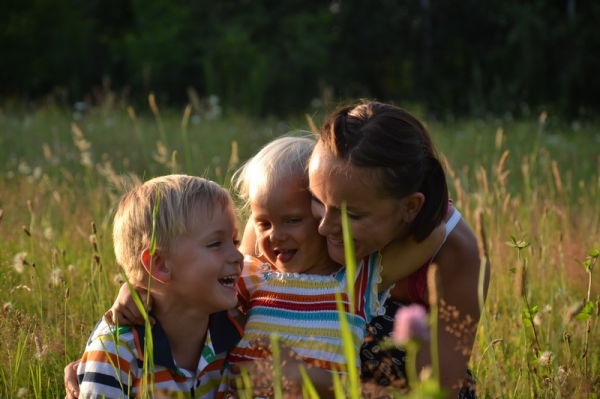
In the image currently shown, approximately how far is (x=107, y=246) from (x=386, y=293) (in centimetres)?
172

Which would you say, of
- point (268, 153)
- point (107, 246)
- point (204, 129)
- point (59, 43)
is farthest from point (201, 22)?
point (268, 153)

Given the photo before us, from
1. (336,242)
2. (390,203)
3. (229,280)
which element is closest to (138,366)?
(229,280)

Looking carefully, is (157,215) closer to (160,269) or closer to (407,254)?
(160,269)

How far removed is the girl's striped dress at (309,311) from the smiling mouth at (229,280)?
0.56ft

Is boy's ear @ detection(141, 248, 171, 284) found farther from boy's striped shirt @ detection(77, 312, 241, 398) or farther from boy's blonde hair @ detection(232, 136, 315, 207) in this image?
boy's blonde hair @ detection(232, 136, 315, 207)

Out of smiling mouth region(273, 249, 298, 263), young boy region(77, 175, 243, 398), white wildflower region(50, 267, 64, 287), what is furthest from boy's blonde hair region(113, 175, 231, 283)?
white wildflower region(50, 267, 64, 287)

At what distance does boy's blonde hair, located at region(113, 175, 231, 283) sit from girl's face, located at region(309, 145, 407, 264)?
0.32 meters

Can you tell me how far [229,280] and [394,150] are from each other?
62 centimetres

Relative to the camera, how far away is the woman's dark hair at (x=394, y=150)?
2.15 meters

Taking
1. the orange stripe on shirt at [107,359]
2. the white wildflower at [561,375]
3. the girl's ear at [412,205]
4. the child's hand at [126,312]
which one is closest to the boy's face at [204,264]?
the child's hand at [126,312]

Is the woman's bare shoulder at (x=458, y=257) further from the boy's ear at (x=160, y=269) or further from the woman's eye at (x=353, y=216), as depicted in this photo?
the boy's ear at (x=160, y=269)

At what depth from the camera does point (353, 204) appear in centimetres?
215

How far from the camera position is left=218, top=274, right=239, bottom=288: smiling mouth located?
2.23 m

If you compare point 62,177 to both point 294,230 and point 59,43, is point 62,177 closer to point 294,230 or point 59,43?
point 294,230
